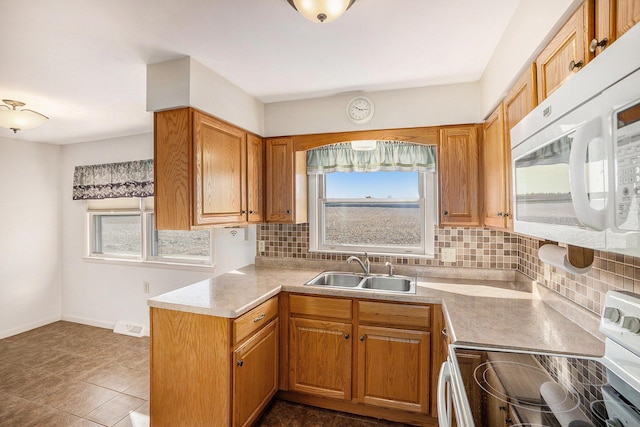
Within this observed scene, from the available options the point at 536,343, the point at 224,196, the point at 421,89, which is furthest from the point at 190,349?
the point at 421,89

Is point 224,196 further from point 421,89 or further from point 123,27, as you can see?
point 421,89

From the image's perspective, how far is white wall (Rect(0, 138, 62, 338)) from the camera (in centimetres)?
354

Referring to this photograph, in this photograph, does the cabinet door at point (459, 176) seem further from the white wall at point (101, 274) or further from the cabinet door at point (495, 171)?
the white wall at point (101, 274)

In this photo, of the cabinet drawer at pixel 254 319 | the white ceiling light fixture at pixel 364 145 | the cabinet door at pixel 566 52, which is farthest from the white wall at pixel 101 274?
the cabinet door at pixel 566 52

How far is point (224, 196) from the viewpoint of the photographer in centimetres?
218

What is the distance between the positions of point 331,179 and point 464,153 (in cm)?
114

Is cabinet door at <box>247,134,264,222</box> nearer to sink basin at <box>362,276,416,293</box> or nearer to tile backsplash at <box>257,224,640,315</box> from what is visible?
tile backsplash at <box>257,224,640,315</box>

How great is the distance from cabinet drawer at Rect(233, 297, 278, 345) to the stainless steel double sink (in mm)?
296

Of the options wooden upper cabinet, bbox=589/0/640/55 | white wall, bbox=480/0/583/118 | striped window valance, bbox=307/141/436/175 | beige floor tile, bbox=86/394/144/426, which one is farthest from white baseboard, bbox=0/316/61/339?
wooden upper cabinet, bbox=589/0/640/55

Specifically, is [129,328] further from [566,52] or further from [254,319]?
[566,52]

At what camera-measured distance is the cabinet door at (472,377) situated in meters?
0.78

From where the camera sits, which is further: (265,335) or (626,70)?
(265,335)

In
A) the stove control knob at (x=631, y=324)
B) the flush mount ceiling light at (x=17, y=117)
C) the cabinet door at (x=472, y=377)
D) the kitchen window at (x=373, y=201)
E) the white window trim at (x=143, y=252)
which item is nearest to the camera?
the cabinet door at (x=472, y=377)

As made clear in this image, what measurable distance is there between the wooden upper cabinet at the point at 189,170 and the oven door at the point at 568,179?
5.60 feet
